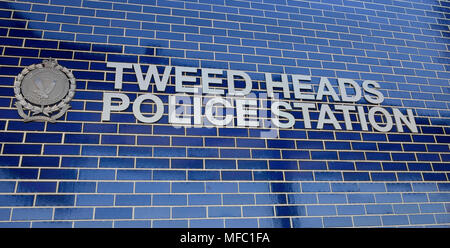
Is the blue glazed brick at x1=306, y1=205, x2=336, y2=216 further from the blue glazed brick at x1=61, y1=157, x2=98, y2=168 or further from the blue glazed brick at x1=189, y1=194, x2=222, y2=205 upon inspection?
the blue glazed brick at x1=61, y1=157, x2=98, y2=168

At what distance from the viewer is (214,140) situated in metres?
2.87

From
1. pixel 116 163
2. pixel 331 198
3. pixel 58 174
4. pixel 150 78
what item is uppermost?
pixel 150 78

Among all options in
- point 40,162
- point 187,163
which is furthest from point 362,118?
point 40,162

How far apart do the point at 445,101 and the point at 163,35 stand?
309cm

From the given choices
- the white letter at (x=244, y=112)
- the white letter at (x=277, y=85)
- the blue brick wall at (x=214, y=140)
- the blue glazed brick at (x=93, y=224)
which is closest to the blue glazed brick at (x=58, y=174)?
the blue brick wall at (x=214, y=140)

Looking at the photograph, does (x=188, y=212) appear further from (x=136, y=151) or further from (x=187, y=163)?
(x=136, y=151)

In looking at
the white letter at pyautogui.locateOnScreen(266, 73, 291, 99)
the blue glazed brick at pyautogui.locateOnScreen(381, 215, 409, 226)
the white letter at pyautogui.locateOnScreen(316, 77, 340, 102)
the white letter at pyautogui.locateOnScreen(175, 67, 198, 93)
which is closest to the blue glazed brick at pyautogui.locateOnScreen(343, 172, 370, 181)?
the blue glazed brick at pyautogui.locateOnScreen(381, 215, 409, 226)

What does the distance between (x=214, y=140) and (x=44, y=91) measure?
1.45 meters

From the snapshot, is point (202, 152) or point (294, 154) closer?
point (202, 152)

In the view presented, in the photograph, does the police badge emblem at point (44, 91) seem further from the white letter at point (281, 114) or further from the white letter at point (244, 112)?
the white letter at point (281, 114)

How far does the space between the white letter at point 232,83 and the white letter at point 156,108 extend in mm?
664

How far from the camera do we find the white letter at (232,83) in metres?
3.09
